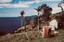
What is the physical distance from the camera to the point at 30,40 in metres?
1.76

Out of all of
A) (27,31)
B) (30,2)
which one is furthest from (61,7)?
(27,31)

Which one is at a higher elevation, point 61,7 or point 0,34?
point 61,7

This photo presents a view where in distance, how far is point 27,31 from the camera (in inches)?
69.3

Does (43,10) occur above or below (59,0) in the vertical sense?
below

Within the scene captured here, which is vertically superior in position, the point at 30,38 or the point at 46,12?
the point at 46,12

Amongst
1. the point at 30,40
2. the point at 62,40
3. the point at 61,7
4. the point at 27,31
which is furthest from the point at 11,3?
the point at 62,40

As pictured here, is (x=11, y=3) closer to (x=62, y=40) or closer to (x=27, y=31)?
(x=27, y=31)

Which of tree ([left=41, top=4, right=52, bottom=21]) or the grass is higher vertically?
tree ([left=41, top=4, right=52, bottom=21])

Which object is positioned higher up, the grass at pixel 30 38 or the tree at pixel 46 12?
the tree at pixel 46 12

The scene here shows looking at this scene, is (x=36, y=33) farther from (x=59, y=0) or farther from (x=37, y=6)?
(x=59, y=0)

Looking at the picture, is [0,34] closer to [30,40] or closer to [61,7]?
[30,40]

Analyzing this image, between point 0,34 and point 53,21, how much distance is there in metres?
0.80

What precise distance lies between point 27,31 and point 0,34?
40 centimetres

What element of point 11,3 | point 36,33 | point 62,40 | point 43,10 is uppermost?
point 11,3
